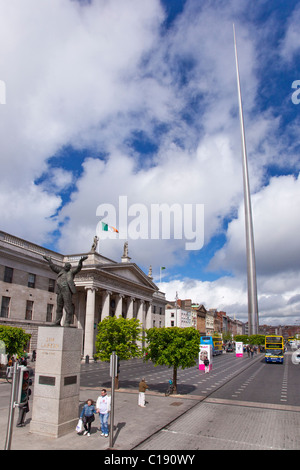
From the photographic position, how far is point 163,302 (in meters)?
83.7

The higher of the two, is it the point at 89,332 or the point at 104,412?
the point at 89,332

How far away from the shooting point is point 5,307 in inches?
1620

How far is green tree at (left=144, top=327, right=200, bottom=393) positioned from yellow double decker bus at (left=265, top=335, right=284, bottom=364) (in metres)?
33.4

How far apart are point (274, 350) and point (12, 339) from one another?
41.9 meters

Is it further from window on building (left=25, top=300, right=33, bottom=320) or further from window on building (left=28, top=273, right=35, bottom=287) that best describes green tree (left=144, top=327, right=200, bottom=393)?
window on building (left=28, top=273, right=35, bottom=287)

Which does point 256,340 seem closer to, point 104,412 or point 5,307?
point 5,307

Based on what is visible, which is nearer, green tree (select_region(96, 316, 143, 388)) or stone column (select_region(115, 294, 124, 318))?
green tree (select_region(96, 316, 143, 388))

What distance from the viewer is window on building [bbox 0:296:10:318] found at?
40.8 m

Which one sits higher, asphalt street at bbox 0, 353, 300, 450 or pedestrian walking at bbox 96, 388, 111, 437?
pedestrian walking at bbox 96, 388, 111, 437

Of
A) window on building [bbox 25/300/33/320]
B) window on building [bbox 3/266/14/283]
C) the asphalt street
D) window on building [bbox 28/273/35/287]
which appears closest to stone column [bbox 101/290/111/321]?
window on building [bbox 25/300/33/320]

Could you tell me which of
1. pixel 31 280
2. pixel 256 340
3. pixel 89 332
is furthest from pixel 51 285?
pixel 256 340
